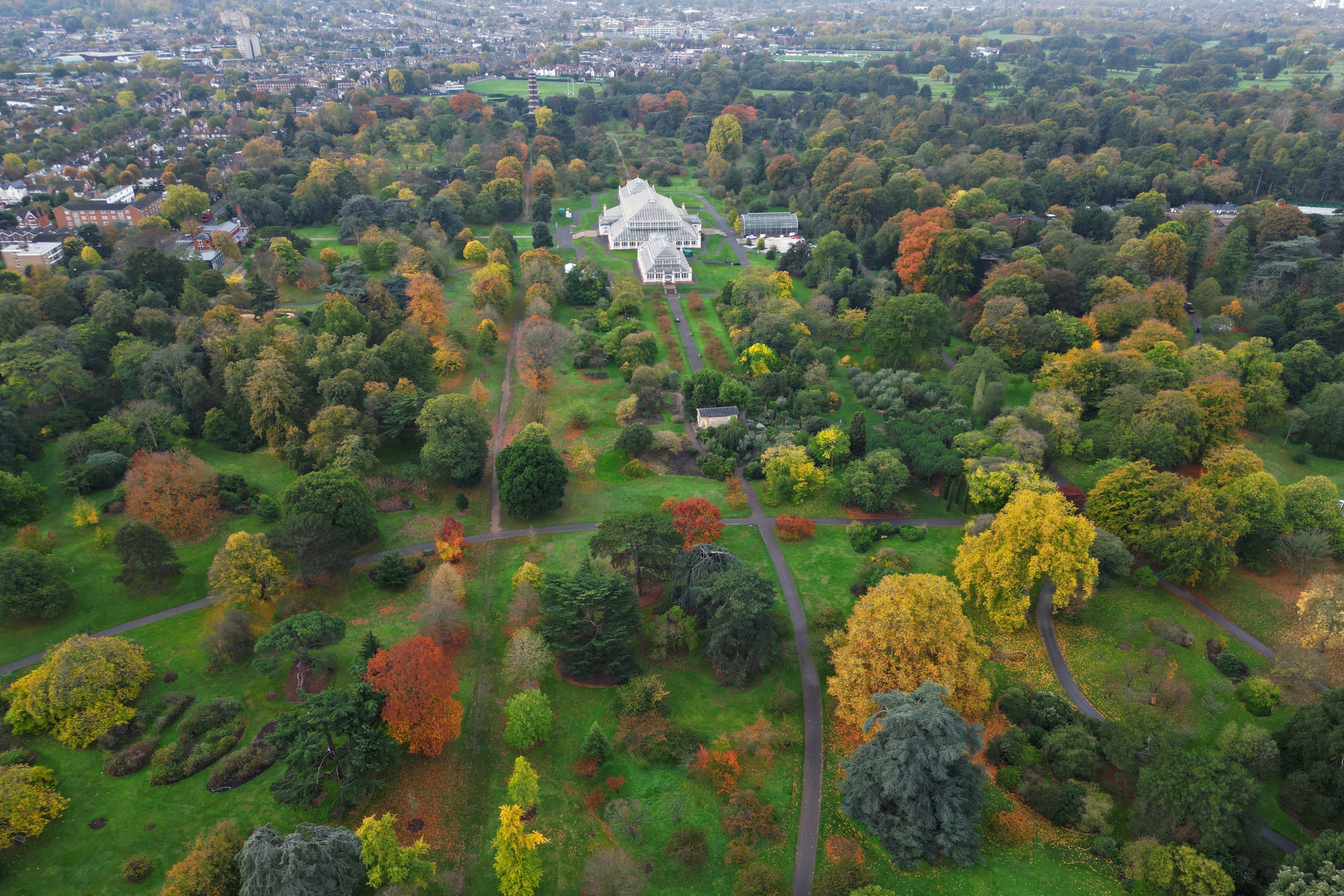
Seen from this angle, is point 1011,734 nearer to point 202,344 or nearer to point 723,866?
point 723,866

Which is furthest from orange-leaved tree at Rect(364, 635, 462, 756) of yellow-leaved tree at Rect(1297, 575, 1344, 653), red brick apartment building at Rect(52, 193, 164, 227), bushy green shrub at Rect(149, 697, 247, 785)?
red brick apartment building at Rect(52, 193, 164, 227)

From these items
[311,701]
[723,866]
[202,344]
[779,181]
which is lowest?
[723,866]

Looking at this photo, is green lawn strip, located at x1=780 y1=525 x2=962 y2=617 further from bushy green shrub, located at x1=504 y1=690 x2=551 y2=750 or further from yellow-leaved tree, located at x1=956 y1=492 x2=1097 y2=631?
bushy green shrub, located at x1=504 y1=690 x2=551 y2=750

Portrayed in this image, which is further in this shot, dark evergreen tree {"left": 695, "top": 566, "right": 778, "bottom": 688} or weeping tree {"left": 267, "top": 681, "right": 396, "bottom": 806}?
dark evergreen tree {"left": 695, "top": 566, "right": 778, "bottom": 688}

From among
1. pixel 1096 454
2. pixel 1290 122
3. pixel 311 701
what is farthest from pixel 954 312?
pixel 1290 122

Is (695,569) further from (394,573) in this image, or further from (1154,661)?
(1154,661)

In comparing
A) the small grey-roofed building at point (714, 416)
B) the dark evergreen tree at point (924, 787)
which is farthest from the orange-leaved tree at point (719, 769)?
the small grey-roofed building at point (714, 416)
